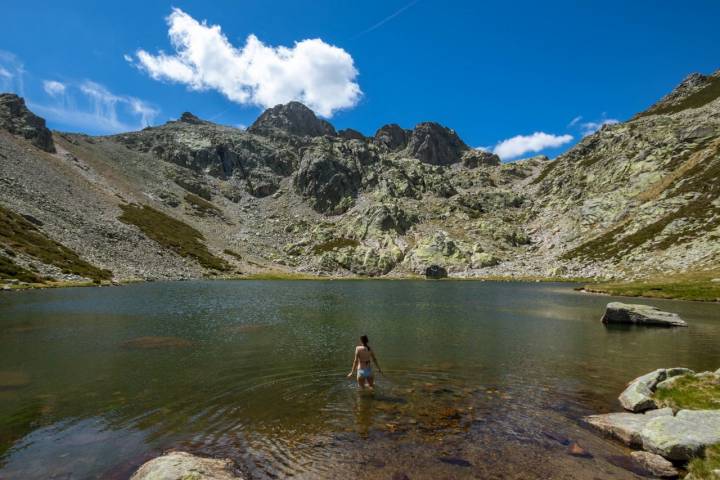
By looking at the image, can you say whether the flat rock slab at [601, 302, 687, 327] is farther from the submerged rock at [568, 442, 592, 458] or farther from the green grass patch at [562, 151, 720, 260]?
the green grass patch at [562, 151, 720, 260]

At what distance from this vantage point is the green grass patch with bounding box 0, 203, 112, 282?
96.6 m

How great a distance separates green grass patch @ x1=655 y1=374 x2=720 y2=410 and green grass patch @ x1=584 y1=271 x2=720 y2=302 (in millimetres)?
70175

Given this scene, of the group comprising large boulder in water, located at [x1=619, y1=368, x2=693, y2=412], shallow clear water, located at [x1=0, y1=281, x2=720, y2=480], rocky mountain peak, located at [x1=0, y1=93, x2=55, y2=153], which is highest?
rocky mountain peak, located at [x1=0, y1=93, x2=55, y2=153]

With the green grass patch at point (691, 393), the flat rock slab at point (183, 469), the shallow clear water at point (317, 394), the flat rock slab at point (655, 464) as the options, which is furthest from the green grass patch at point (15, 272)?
the green grass patch at point (691, 393)

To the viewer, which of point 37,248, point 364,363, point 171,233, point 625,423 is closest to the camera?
point 625,423

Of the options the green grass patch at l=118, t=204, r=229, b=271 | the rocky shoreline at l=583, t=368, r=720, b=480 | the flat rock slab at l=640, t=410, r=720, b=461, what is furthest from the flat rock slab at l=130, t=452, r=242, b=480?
the green grass patch at l=118, t=204, r=229, b=271

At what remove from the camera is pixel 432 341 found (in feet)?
125

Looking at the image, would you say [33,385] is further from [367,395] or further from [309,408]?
[367,395]

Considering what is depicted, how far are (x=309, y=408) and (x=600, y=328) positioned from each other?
134ft

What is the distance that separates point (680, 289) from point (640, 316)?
141 ft

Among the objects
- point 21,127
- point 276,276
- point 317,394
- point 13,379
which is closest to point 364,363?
point 317,394

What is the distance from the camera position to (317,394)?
886 inches

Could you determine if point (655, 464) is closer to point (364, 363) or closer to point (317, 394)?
point (364, 363)

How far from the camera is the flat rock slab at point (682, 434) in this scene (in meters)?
13.4
